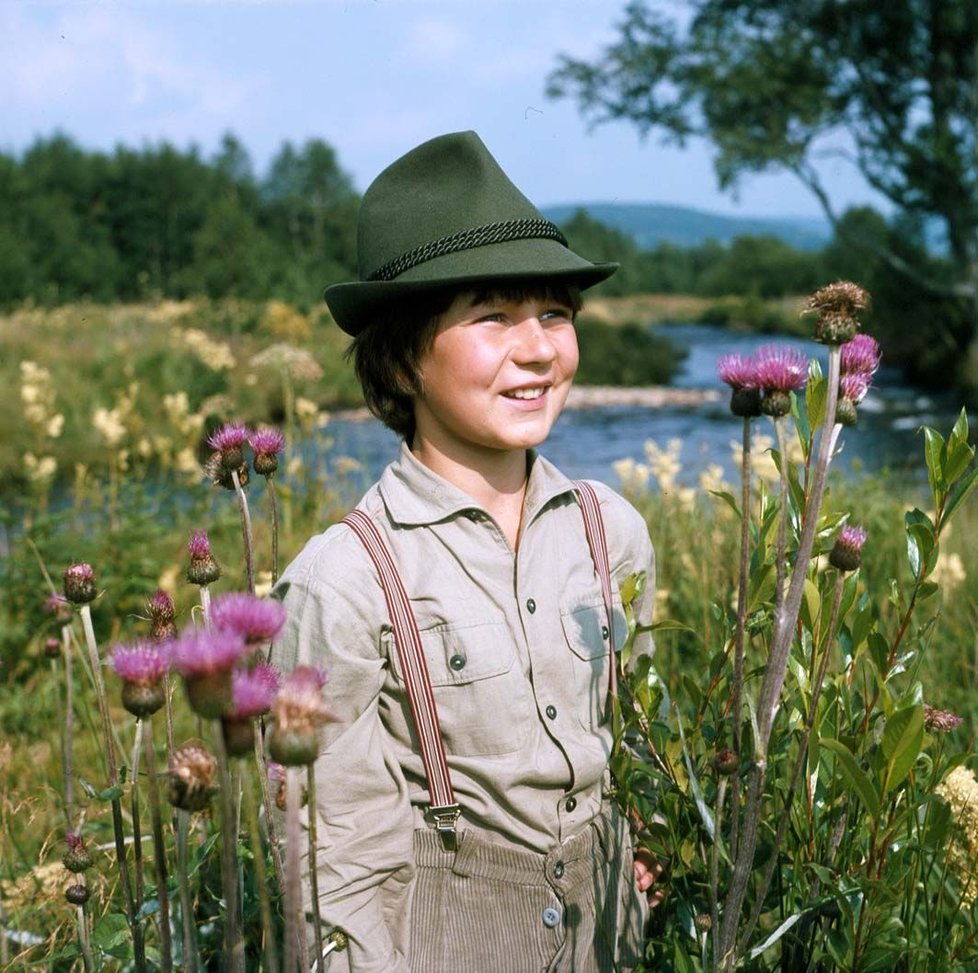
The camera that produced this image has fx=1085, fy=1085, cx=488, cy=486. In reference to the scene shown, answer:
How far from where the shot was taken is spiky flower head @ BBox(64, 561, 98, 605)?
1.28 meters

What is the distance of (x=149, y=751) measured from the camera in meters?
0.89

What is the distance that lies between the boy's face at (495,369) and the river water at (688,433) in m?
5.38

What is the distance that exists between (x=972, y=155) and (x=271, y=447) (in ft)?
53.8

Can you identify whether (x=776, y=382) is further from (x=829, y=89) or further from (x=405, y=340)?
(x=829, y=89)

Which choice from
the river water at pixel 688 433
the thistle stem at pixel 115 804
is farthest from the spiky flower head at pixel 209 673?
the river water at pixel 688 433

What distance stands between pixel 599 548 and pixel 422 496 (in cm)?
33

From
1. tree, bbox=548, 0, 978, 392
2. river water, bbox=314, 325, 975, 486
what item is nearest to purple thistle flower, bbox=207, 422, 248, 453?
river water, bbox=314, 325, 975, 486

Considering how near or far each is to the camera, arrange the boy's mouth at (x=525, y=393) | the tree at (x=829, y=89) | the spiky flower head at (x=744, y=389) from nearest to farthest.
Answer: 1. the spiky flower head at (x=744, y=389)
2. the boy's mouth at (x=525, y=393)
3. the tree at (x=829, y=89)

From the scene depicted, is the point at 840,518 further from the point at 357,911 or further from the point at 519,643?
the point at 357,911

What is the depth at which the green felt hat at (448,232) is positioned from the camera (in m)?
1.68

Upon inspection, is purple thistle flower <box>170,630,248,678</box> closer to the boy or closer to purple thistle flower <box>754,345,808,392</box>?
purple thistle flower <box>754,345,808,392</box>

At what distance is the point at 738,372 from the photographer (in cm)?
114

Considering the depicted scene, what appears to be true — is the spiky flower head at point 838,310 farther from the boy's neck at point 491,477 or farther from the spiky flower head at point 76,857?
the spiky flower head at point 76,857

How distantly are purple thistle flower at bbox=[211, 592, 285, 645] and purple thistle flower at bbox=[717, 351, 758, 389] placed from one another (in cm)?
Answer: 54
